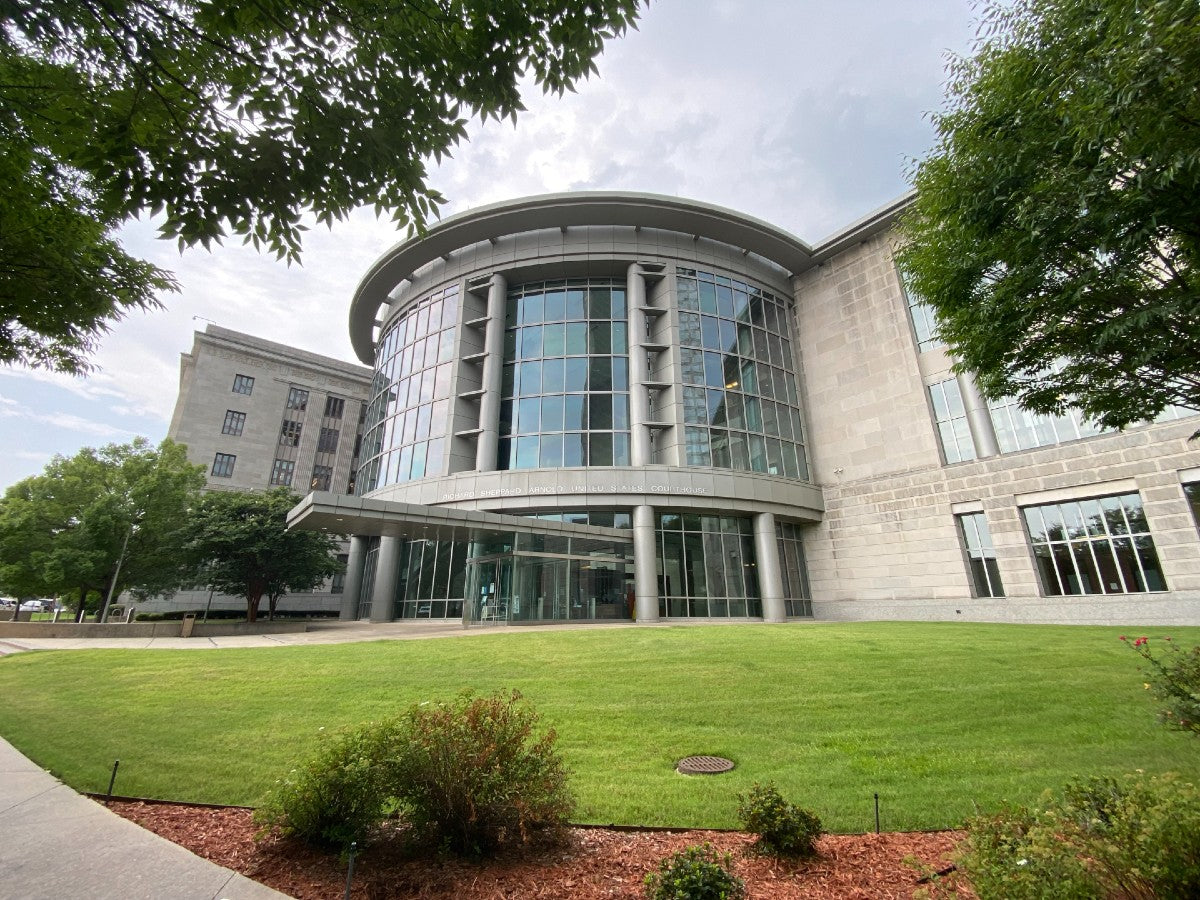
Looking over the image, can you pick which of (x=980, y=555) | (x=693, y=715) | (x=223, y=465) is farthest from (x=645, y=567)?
(x=223, y=465)

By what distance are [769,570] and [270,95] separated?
30249 millimetres

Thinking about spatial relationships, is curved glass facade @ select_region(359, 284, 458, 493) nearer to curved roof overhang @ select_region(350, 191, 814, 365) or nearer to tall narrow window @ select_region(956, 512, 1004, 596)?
curved roof overhang @ select_region(350, 191, 814, 365)

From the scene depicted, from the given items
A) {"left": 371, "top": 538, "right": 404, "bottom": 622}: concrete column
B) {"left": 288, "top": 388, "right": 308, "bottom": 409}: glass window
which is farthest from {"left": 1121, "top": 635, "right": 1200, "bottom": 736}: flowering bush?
{"left": 288, "top": 388, "right": 308, "bottom": 409}: glass window

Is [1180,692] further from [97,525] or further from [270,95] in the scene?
[97,525]

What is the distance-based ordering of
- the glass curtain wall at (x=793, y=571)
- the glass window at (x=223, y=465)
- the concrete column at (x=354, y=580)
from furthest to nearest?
1. the glass window at (x=223, y=465)
2. the concrete column at (x=354, y=580)
3. the glass curtain wall at (x=793, y=571)

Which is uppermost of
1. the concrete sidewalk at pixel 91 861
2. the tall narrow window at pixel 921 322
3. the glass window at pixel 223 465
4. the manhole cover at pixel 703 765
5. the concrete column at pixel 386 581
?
the tall narrow window at pixel 921 322

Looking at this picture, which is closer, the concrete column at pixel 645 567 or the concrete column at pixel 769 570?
the concrete column at pixel 645 567

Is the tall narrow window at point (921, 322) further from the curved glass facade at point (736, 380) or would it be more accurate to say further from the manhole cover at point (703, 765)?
the manhole cover at point (703, 765)

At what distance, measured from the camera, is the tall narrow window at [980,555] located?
25.0m

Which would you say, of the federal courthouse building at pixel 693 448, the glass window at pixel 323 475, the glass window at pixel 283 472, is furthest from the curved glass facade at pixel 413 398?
the glass window at pixel 323 475

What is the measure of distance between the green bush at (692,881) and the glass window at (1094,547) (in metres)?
26.6

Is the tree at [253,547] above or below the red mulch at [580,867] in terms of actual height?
above

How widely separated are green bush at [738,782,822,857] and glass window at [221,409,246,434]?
5728 centimetres

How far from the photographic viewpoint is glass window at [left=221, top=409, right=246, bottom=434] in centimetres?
4903
